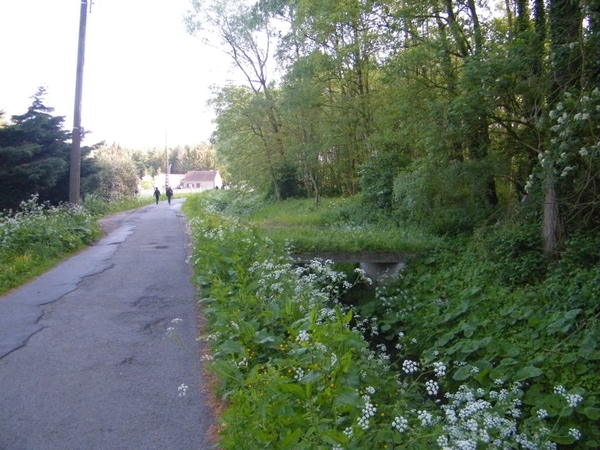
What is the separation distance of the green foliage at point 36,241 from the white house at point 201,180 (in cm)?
8617

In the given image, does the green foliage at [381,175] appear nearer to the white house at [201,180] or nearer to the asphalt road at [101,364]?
the asphalt road at [101,364]

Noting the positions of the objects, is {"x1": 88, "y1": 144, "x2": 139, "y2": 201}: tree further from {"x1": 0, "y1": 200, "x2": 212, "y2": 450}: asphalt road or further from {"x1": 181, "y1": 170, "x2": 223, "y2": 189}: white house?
{"x1": 181, "y1": 170, "x2": 223, "y2": 189}: white house

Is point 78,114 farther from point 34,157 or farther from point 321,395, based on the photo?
point 321,395

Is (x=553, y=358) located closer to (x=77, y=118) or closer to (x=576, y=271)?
(x=576, y=271)

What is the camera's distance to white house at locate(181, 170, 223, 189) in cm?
10325

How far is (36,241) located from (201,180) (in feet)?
301

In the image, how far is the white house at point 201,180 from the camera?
4065 inches

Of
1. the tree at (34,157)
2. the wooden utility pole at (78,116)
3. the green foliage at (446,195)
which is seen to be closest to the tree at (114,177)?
the tree at (34,157)

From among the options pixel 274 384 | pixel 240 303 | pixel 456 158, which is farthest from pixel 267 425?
pixel 456 158

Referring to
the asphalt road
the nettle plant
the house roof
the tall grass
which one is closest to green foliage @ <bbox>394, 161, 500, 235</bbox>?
the asphalt road

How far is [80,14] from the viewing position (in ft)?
58.4

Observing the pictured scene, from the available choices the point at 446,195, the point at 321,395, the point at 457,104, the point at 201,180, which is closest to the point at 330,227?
the point at 446,195

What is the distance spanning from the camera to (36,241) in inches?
535

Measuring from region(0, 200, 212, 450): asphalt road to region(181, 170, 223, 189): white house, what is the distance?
92.7 meters
